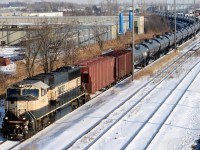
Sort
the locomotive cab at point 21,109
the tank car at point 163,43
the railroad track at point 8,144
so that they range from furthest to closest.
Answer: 1. the tank car at point 163,43
2. the locomotive cab at point 21,109
3. the railroad track at point 8,144

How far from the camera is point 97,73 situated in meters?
30.3

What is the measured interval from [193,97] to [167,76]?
34.0 feet

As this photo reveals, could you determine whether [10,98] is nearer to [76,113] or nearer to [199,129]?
[76,113]

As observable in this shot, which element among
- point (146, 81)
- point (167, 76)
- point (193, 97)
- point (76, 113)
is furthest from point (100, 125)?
point (167, 76)

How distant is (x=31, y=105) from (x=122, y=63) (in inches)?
703

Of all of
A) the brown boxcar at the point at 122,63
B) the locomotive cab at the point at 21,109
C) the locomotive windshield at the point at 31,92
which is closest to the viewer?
the locomotive cab at the point at 21,109

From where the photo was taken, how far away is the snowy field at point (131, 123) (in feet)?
63.7

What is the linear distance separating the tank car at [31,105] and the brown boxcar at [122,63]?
12.9 metres

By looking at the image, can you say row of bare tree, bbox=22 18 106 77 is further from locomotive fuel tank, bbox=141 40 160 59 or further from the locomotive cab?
the locomotive cab

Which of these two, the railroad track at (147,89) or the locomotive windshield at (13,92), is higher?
the locomotive windshield at (13,92)

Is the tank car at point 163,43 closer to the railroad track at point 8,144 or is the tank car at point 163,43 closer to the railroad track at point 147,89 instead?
the railroad track at point 147,89

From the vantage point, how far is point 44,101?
2133 cm

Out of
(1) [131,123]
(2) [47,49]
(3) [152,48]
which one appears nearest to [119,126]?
(1) [131,123]

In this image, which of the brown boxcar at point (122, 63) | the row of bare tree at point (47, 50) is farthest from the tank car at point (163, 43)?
the brown boxcar at point (122, 63)
